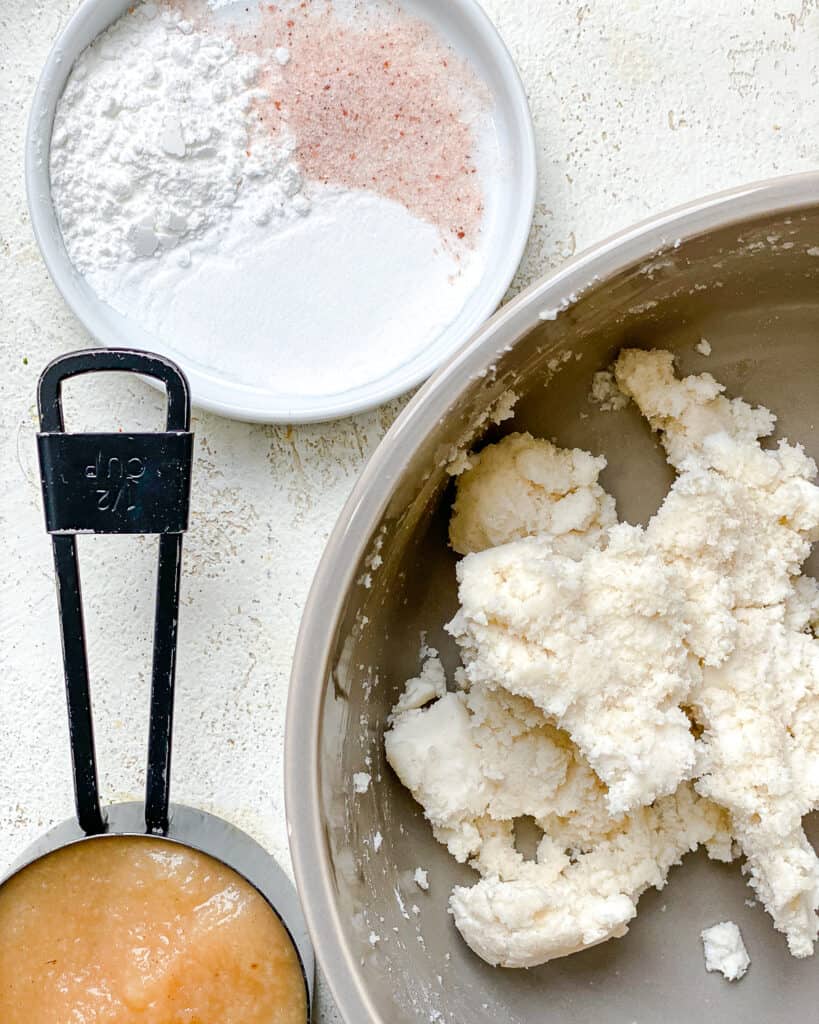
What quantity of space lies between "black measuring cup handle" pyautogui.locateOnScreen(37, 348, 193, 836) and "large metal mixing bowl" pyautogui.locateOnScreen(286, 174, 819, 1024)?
12cm

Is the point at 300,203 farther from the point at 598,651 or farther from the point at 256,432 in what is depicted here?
the point at 598,651

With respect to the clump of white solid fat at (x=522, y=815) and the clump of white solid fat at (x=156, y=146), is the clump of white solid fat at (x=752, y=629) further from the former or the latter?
the clump of white solid fat at (x=156, y=146)

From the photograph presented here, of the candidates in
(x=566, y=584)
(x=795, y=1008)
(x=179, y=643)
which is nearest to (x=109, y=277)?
(x=179, y=643)

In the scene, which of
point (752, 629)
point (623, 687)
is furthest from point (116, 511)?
point (752, 629)

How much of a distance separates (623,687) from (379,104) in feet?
1.75

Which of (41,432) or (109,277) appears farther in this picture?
(109,277)

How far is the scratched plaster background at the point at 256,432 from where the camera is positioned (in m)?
0.88

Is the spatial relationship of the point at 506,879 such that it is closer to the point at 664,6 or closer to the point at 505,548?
the point at 505,548

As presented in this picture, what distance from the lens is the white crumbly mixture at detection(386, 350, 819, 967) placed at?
76cm

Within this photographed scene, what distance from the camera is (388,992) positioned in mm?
767

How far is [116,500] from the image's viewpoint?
2.46ft

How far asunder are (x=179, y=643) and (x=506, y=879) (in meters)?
0.35

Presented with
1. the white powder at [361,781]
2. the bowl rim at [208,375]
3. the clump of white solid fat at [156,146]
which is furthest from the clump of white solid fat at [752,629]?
the clump of white solid fat at [156,146]

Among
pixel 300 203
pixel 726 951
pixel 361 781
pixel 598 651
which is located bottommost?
pixel 726 951
